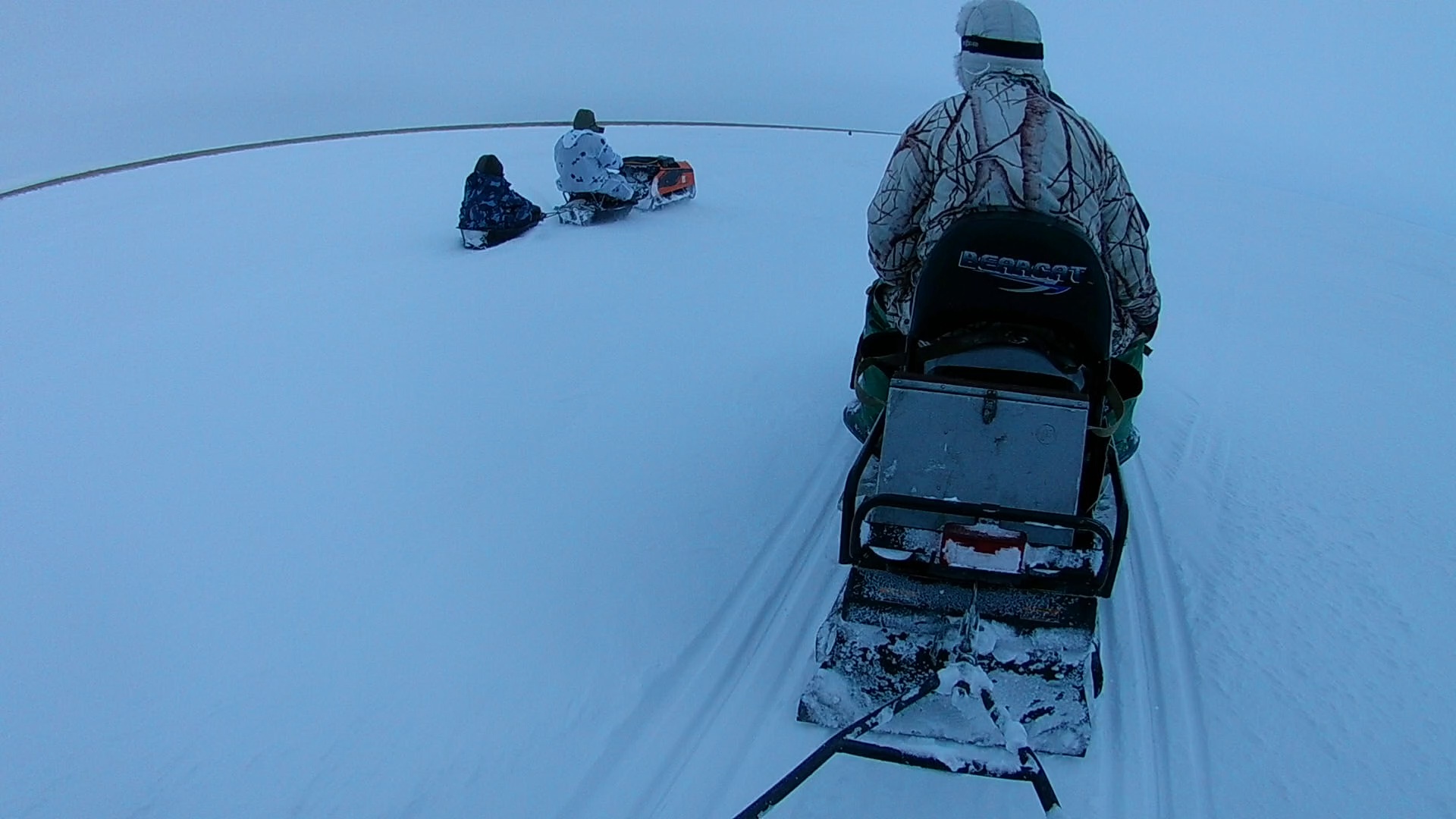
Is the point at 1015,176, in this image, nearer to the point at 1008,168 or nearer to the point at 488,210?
the point at 1008,168

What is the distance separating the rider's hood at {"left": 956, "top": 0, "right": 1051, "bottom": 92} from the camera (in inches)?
65.1

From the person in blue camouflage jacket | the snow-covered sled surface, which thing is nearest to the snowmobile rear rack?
the snow-covered sled surface

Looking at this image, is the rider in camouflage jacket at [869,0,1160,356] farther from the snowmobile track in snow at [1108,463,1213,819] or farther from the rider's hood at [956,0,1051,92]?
the snowmobile track in snow at [1108,463,1213,819]

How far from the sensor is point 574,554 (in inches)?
80.7

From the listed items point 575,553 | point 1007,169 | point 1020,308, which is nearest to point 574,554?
point 575,553

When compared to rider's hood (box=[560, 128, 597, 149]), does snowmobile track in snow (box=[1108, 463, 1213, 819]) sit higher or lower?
lower

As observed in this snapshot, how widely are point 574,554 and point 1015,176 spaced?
4.27 feet

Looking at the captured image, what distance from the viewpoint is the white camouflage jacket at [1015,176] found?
1517mm

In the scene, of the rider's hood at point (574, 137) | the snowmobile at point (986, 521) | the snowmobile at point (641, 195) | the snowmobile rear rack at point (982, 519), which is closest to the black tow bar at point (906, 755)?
the snowmobile at point (986, 521)

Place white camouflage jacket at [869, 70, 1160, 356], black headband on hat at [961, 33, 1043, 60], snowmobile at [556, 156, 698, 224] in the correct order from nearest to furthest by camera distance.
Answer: white camouflage jacket at [869, 70, 1160, 356] → black headband on hat at [961, 33, 1043, 60] → snowmobile at [556, 156, 698, 224]

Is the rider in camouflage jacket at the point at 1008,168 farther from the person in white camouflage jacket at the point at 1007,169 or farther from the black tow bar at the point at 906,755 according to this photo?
the black tow bar at the point at 906,755

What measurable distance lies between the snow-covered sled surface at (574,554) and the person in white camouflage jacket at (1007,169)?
0.70 metres

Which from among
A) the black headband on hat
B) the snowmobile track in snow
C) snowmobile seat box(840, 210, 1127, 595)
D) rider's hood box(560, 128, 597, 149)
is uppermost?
the black headband on hat

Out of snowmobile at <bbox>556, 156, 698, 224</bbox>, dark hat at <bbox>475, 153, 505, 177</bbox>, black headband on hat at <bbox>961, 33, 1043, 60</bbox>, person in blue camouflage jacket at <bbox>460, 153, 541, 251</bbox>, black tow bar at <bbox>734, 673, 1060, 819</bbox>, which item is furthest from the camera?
snowmobile at <bbox>556, 156, 698, 224</bbox>
